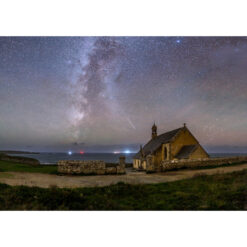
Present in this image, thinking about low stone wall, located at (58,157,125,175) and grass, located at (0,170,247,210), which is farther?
low stone wall, located at (58,157,125,175)

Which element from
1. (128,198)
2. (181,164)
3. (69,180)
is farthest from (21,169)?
(181,164)

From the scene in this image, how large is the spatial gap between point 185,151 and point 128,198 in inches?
499

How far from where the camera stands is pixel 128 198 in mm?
6703

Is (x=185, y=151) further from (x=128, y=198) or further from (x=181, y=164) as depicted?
(x=128, y=198)

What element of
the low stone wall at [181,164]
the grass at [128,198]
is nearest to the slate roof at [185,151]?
the low stone wall at [181,164]

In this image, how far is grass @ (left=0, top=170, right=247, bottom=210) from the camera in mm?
6117

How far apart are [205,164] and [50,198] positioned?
42.6 ft

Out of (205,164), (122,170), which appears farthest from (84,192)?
(205,164)

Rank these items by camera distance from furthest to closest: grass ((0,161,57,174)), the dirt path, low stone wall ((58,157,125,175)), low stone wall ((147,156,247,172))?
low stone wall ((147,156,247,172))
grass ((0,161,57,174))
low stone wall ((58,157,125,175))
the dirt path

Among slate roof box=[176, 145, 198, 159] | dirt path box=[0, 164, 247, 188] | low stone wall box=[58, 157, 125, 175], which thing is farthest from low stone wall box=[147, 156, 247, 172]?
low stone wall box=[58, 157, 125, 175]

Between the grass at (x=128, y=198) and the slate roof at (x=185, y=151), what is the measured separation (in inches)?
359

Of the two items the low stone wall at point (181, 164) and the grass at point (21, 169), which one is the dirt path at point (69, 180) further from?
the low stone wall at point (181, 164)

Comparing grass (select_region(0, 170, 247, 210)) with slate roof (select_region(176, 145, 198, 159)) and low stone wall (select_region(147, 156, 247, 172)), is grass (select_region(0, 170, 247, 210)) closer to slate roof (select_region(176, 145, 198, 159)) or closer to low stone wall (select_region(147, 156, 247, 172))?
low stone wall (select_region(147, 156, 247, 172))

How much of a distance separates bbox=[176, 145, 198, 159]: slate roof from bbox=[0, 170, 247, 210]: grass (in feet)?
29.9
